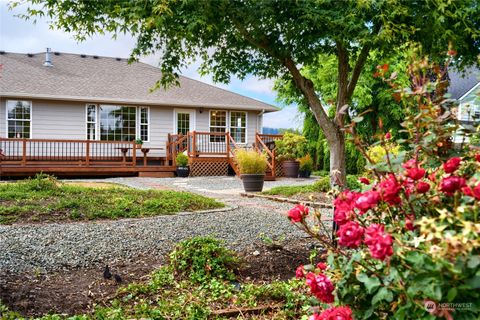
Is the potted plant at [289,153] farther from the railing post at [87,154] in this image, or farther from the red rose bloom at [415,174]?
the red rose bloom at [415,174]

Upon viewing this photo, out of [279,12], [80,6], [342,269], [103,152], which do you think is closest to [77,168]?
[103,152]

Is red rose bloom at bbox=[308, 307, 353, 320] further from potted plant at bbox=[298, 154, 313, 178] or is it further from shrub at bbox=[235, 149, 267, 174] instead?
potted plant at bbox=[298, 154, 313, 178]

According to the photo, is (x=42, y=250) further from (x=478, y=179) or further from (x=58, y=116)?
(x=58, y=116)

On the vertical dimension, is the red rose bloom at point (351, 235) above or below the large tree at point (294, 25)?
below

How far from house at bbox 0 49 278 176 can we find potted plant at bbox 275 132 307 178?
2.35 feet

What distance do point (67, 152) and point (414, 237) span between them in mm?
16558

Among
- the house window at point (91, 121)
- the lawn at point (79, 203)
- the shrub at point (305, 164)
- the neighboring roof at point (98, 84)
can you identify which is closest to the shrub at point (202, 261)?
the lawn at point (79, 203)

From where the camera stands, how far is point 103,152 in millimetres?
17000

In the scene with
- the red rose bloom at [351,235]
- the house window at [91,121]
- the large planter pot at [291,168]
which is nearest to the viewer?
the red rose bloom at [351,235]

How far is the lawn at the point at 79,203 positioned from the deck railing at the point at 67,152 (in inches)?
268

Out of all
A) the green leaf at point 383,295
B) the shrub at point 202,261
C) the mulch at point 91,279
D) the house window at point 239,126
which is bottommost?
the mulch at point 91,279

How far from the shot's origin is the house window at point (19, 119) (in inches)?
639

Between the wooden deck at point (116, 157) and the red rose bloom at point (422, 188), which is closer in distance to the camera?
the red rose bloom at point (422, 188)

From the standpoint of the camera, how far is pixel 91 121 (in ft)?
57.0
